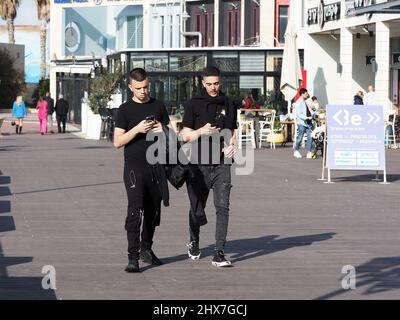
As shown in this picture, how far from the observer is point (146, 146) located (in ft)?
35.4

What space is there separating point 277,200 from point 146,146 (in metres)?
7.20

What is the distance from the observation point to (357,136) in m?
20.5

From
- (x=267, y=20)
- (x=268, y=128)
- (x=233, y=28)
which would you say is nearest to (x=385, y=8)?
(x=268, y=128)

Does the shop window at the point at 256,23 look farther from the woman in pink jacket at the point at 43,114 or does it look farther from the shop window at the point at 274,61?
the shop window at the point at 274,61

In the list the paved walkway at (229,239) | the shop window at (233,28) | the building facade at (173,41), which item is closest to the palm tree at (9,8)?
the building facade at (173,41)

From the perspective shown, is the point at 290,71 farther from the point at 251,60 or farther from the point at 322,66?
the point at 322,66

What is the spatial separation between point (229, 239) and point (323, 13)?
28797 millimetres

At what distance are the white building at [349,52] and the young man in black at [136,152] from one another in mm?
23658

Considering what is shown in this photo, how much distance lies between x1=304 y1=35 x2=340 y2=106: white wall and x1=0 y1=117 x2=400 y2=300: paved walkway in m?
19.9

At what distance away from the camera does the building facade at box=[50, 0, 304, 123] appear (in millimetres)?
39594

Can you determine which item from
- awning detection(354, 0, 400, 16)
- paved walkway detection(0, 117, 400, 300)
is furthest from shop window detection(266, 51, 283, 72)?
paved walkway detection(0, 117, 400, 300)

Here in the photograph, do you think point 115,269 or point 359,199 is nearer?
point 115,269
